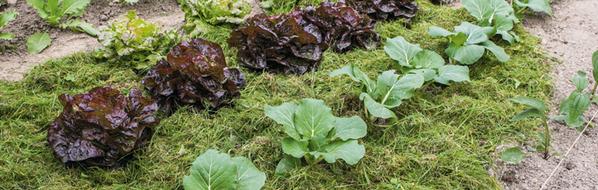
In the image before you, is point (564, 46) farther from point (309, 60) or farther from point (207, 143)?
point (207, 143)

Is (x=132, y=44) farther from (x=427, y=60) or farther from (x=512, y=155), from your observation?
(x=512, y=155)

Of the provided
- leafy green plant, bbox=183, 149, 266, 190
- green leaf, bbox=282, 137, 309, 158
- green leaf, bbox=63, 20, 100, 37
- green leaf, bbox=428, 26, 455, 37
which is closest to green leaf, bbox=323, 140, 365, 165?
green leaf, bbox=282, 137, 309, 158

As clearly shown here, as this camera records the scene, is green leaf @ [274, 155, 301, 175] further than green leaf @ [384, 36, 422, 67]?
No

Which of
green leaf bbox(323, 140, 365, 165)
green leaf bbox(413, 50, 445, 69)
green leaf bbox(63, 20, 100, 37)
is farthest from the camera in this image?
green leaf bbox(63, 20, 100, 37)

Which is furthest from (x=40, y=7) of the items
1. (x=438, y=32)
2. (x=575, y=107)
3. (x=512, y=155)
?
(x=575, y=107)

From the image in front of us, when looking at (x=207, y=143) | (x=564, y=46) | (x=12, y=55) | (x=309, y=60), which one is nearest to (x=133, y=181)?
(x=207, y=143)

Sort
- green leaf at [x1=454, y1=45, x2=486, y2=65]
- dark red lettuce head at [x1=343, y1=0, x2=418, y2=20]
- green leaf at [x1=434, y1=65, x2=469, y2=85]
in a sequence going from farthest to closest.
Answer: dark red lettuce head at [x1=343, y1=0, x2=418, y2=20]
green leaf at [x1=454, y1=45, x2=486, y2=65]
green leaf at [x1=434, y1=65, x2=469, y2=85]

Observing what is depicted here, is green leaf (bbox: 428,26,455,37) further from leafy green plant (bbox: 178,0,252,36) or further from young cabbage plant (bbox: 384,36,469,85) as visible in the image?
leafy green plant (bbox: 178,0,252,36)
